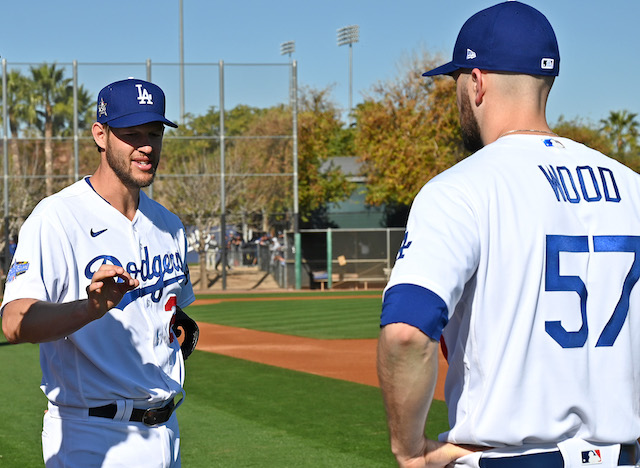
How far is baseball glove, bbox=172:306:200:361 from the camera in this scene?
3754 mm

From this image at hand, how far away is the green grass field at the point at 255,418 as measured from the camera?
712 centimetres

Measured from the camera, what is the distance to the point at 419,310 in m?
2.02

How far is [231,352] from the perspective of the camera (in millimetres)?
14180

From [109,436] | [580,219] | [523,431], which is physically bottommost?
[109,436]

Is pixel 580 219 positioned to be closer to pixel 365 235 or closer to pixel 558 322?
pixel 558 322

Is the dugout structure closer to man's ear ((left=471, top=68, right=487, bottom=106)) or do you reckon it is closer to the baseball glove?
the baseball glove

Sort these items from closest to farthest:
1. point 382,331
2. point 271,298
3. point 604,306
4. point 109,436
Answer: point 382,331 < point 604,306 < point 109,436 < point 271,298

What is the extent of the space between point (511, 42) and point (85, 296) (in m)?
1.90

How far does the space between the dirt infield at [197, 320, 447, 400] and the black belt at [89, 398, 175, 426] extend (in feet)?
22.4

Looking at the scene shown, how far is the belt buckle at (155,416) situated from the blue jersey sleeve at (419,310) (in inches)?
62.3

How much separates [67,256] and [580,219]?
1904 millimetres

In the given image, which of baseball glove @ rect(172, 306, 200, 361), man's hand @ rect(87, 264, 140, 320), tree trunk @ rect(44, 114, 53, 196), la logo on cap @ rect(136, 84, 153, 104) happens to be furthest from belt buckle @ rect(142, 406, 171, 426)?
tree trunk @ rect(44, 114, 53, 196)

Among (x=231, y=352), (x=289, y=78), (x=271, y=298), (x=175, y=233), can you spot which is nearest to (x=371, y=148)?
(x=289, y=78)

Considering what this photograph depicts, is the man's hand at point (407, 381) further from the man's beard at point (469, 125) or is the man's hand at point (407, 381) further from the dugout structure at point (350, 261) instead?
the dugout structure at point (350, 261)
